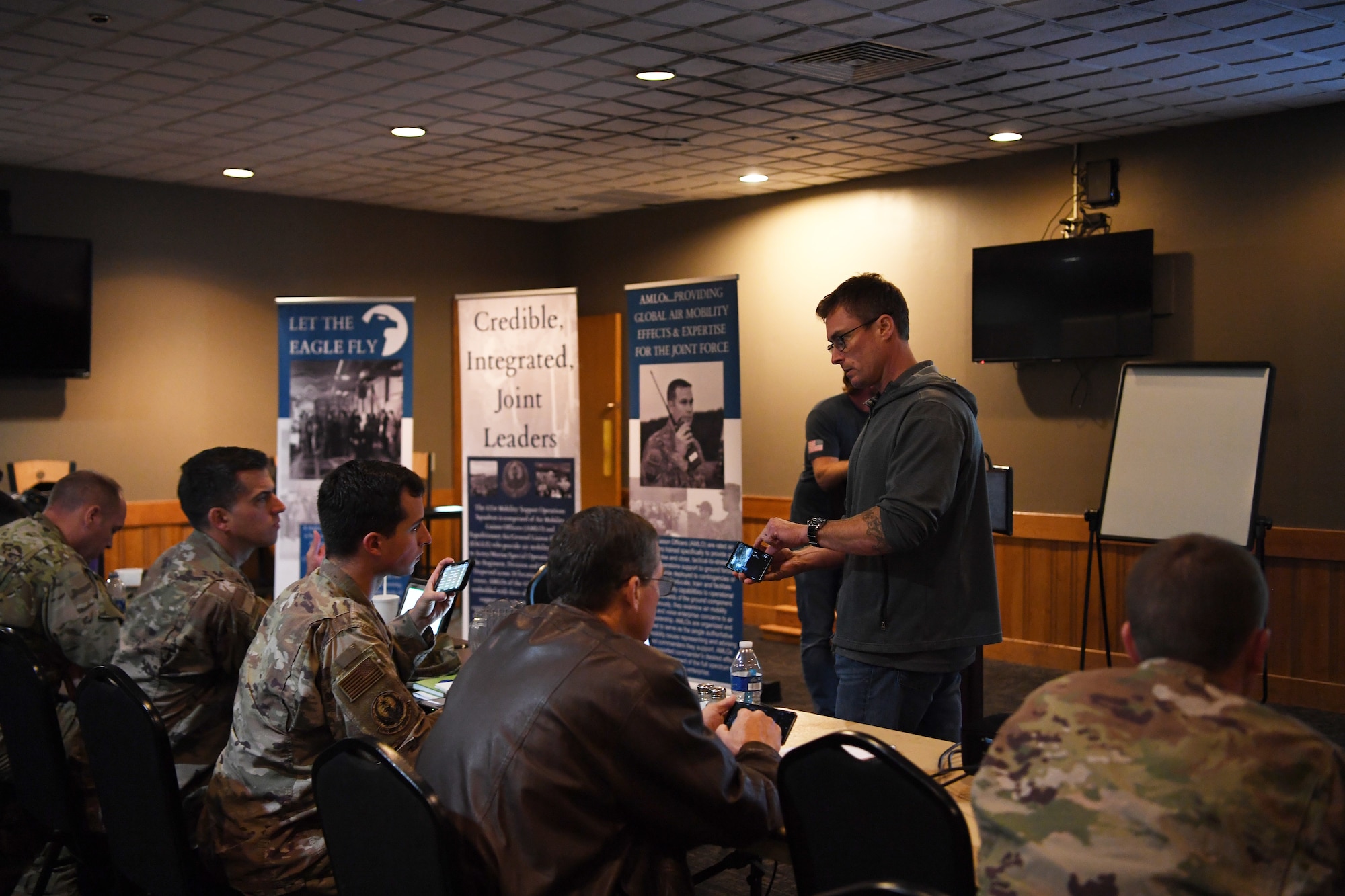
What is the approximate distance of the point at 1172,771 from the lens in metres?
1.16

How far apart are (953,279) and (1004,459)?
43.7 inches

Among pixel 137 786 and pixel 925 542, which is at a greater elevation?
pixel 925 542

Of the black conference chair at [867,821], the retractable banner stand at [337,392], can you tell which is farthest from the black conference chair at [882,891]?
the retractable banner stand at [337,392]

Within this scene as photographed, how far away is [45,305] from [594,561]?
20.1ft

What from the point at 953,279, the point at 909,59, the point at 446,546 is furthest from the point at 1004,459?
the point at 446,546

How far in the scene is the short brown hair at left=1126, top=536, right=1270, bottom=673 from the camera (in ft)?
4.09

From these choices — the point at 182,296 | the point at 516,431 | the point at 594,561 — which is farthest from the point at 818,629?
the point at 182,296

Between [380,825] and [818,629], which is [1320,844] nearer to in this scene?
[380,825]

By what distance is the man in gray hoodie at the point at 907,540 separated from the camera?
8.42 feet

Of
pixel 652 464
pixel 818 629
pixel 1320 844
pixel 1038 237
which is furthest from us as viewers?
pixel 1038 237

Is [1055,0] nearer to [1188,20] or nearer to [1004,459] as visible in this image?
[1188,20]

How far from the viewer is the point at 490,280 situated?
29.0 ft

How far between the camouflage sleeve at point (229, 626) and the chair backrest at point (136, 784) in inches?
12.1

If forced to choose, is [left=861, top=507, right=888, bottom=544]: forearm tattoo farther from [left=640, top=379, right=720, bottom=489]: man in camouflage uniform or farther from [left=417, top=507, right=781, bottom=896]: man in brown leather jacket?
[left=640, top=379, right=720, bottom=489]: man in camouflage uniform
